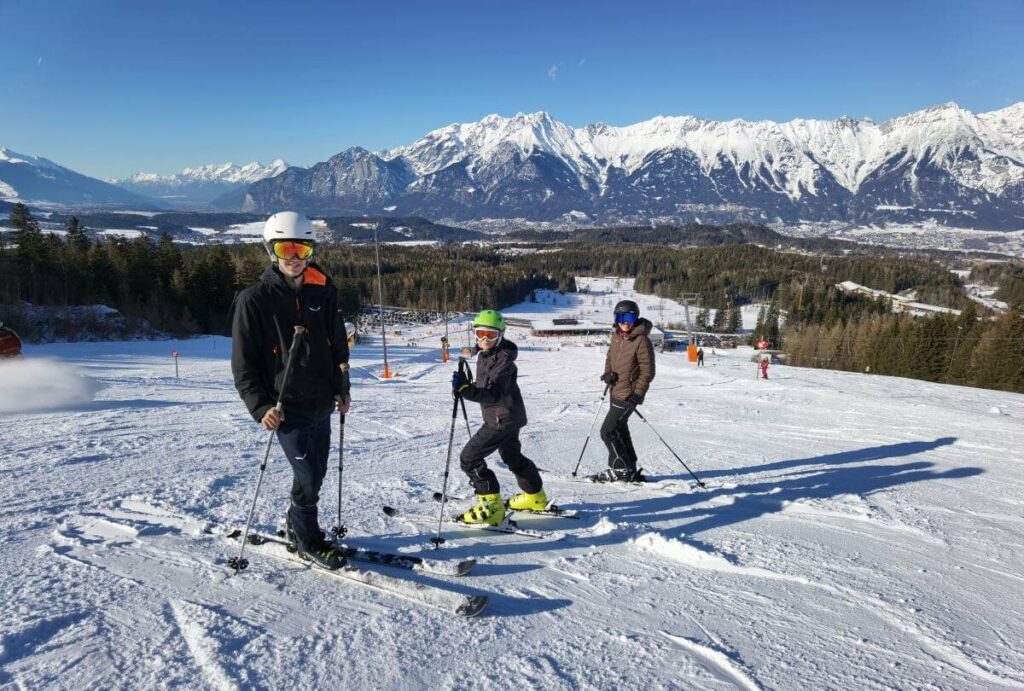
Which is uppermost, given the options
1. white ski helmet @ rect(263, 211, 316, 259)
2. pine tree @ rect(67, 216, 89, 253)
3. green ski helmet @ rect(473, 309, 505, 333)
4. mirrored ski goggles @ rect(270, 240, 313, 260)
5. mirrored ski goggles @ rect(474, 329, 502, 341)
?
pine tree @ rect(67, 216, 89, 253)

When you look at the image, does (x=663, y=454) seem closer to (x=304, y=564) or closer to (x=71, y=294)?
(x=304, y=564)

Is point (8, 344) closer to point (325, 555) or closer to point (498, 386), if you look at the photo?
point (325, 555)

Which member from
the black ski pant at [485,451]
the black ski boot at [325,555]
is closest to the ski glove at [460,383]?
the black ski pant at [485,451]

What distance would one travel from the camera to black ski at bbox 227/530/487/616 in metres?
3.49

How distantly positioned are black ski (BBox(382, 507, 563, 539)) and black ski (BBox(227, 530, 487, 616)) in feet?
4.19

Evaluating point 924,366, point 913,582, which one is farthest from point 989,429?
point 924,366

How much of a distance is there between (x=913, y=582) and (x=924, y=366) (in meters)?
47.9

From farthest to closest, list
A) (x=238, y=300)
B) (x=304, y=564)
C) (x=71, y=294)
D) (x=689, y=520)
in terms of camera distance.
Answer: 1. (x=71, y=294)
2. (x=689, y=520)
3. (x=304, y=564)
4. (x=238, y=300)

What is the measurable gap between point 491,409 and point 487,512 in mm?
971

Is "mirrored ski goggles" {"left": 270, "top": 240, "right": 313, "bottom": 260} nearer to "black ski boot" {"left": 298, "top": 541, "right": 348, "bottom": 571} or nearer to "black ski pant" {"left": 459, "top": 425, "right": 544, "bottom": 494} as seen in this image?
"black ski boot" {"left": 298, "top": 541, "right": 348, "bottom": 571}

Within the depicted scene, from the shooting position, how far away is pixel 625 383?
6945 millimetres

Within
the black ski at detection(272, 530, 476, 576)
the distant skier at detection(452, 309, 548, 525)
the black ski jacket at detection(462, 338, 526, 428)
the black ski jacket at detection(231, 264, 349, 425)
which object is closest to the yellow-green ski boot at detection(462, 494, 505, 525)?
the distant skier at detection(452, 309, 548, 525)

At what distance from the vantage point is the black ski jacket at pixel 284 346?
359 cm

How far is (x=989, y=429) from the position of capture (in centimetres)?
1115
